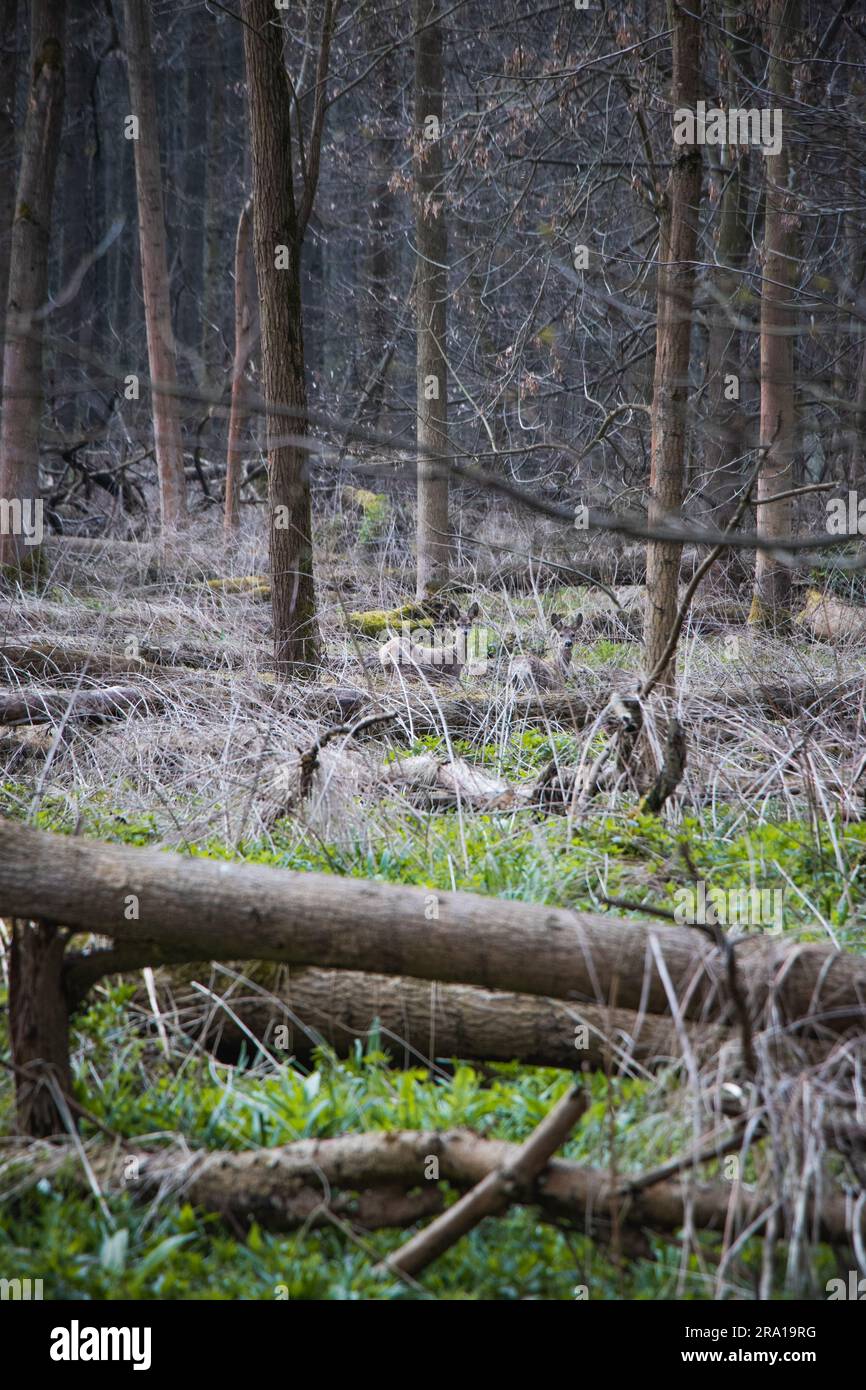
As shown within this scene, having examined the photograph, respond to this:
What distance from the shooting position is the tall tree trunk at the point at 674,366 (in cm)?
546

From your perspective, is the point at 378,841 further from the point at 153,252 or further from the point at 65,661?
the point at 153,252

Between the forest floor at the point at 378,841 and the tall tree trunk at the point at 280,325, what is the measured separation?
43 centimetres

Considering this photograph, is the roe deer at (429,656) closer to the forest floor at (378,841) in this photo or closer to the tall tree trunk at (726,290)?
the forest floor at (378,841)

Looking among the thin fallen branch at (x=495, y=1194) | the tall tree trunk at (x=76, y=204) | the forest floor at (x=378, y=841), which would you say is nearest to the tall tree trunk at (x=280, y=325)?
the forest floor at (x=378, y=841)

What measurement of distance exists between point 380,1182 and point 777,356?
280 inches

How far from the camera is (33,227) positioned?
31.2 feet

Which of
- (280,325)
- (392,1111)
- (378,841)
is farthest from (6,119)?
(392,1111)

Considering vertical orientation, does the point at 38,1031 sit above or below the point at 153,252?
below

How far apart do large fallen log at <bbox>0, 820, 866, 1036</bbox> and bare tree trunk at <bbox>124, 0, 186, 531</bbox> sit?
10058 mm

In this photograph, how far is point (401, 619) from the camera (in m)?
8.73

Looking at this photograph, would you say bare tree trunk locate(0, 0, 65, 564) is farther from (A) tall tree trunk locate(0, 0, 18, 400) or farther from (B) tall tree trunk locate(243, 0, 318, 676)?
(B) tall tree trunk locate(243, 0, 318, 676)

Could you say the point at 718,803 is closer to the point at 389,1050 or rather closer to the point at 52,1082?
the point at 389,1050
